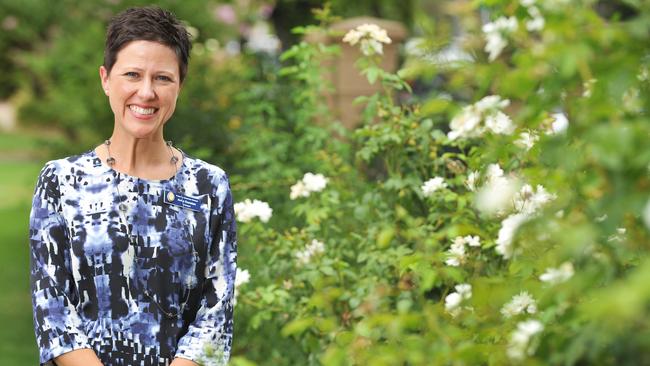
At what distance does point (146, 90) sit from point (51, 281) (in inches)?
20.5

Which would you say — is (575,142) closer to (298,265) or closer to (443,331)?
(443,331)

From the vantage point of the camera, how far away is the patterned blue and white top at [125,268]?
108 inches

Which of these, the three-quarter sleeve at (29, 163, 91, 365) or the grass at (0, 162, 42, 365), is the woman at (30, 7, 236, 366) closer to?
the three-quarter sleeve at (29, 163, 91, 365)

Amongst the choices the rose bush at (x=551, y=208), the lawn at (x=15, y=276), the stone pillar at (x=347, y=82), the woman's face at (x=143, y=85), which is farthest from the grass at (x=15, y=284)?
the rose bush at (x=551, y=208)

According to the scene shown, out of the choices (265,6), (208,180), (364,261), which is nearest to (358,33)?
(364,261)

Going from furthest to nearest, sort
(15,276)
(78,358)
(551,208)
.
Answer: (15,276) < (78,358) < (551,208)

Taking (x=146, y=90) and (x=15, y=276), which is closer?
(x=146, y=90)

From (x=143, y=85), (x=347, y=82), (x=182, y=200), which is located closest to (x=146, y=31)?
(x=143, y=85)

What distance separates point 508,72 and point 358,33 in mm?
3060

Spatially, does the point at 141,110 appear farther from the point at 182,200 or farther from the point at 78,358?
the point at 78,358

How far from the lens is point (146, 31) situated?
2.79 metres

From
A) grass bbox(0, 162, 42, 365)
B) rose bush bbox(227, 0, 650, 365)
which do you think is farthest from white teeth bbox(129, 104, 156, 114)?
grass bbox(0, 162, 42, 365)

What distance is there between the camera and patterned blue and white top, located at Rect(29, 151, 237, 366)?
8.99ft

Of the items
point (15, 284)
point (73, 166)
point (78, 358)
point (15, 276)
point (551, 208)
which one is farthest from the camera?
point (15, 276)
